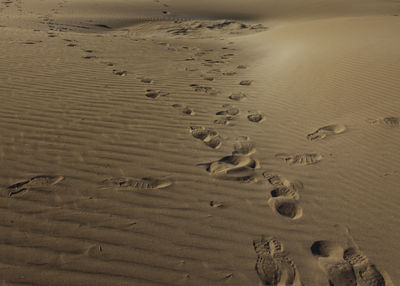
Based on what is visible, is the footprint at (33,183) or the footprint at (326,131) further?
the footprint at (326,131)

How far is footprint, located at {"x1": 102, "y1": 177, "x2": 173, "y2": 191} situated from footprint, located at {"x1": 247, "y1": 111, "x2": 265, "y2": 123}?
76.5 inches

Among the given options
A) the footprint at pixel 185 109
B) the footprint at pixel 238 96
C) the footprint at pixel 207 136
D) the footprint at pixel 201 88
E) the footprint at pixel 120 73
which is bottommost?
the footprint at pixel 207 136

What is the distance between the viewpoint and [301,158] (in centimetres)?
339

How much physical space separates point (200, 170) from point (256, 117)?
1713mm

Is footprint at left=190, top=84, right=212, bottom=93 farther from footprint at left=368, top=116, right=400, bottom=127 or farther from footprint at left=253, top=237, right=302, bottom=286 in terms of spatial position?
footprint at left=253, top=237, right=302, bottom=286

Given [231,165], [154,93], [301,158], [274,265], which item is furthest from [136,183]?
[154,93]

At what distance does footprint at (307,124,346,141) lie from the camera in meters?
3.82

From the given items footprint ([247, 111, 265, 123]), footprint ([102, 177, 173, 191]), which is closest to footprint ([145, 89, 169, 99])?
footprint ([247, 111, 265, 123])

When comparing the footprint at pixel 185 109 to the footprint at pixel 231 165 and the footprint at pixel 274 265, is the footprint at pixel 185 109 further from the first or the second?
the footprint at pixel 274 265

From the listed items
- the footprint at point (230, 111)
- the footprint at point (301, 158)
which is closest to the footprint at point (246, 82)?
the footprint at point (230, 111)

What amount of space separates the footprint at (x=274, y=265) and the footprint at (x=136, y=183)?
1.07 m

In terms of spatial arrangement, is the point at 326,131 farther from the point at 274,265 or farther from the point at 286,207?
the point at 274,265

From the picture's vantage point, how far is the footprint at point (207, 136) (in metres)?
3.61

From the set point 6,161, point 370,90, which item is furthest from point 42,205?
point 370,90
